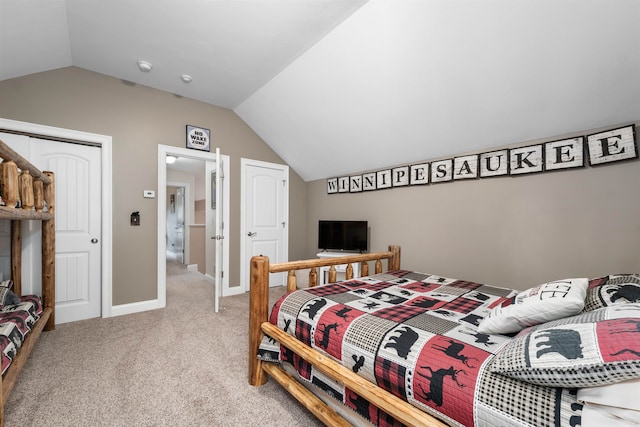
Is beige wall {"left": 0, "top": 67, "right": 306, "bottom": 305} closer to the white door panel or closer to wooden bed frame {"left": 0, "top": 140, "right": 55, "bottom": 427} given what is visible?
the white door panel

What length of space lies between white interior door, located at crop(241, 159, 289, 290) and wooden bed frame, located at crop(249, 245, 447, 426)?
235 centimetres

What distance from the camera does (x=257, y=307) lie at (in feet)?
5.78

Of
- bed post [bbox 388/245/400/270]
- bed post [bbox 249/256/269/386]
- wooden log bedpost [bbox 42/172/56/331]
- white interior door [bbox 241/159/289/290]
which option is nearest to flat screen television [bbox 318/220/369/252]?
white interior door [bbox 241/159/289/290]

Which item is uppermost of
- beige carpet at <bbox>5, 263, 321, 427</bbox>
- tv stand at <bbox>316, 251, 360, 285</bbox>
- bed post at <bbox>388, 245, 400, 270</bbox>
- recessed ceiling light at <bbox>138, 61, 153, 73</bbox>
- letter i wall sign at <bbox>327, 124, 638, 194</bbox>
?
recessed ceiling light at <bbox>138, 61, 153, 73</bbox>

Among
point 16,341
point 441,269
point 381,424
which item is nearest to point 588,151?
point 441,269

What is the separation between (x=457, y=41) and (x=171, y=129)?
10.8ft

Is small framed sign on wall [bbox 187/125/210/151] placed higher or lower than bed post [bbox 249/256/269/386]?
higher

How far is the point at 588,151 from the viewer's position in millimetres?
2148

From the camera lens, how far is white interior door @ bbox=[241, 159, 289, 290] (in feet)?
13.6

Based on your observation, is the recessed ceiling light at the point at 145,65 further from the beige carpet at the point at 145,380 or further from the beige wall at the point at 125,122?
the beige carpet at the point at 145,380

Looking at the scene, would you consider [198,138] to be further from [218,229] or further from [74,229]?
[74,229]

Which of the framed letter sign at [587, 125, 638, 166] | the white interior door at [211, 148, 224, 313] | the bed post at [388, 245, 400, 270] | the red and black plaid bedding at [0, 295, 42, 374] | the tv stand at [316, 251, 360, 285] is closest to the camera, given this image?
the red and black plaid bedding at [0, 295, 42, 374]

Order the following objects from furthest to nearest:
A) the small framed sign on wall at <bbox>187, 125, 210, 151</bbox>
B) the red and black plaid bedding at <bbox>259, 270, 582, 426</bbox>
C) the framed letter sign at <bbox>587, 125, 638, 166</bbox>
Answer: the small framed sign on wall at <bbox>187, 125, 210, 151</bbox> → the framed letter sign at <bbox>587, 125, 638, 166</bbox> → the red and black plaid bedding at <bbox>259, 270, 582, 426</bbox>

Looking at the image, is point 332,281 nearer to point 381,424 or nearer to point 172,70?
point 381,424
